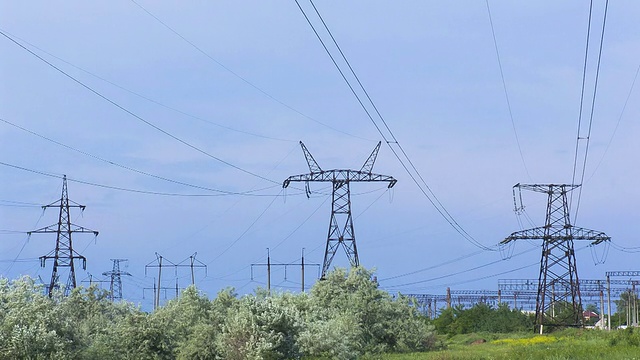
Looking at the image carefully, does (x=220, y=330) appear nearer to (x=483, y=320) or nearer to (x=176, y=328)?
(x=176, y=328)

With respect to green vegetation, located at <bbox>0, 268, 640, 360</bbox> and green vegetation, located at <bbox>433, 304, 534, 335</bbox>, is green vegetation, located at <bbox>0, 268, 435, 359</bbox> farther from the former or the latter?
green vegetation, located at <bbox>433, 304, 534, 335</bbox>

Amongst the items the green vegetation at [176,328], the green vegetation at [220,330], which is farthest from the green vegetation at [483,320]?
the green vegetation at [176,328]

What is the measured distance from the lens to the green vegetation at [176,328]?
4109 centimetres

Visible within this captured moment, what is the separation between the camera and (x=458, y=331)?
11006 centimetres

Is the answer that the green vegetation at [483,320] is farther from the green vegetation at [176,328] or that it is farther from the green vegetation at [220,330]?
the green vegetation at [176,328]

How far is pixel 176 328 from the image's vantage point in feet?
159

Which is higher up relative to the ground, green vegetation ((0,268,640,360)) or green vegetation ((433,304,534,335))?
green vegetation ((0,268,640,360))

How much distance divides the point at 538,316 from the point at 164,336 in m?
55.0

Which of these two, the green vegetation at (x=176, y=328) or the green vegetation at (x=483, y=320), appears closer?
the green vegetation at (x=176, y=328)

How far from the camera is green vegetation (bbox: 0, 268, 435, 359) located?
4109 centimetres

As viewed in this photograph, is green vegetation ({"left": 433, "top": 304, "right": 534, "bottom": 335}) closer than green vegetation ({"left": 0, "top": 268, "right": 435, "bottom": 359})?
No

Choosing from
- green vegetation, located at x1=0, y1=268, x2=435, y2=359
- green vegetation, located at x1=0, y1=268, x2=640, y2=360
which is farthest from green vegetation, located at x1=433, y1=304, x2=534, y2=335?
green vegetation, located at x1=0, y1=268, x2=435, y2=359

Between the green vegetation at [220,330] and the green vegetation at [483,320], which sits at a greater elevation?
the green vegetation at [220,330]

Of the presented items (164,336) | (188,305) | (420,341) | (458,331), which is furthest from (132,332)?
(458,331)
